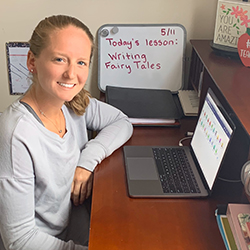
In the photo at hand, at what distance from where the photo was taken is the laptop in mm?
1048

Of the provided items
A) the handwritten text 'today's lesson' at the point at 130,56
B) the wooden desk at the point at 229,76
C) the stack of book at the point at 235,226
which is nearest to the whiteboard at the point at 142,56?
the handwritten text 'today's lesson' at the point at 130,56

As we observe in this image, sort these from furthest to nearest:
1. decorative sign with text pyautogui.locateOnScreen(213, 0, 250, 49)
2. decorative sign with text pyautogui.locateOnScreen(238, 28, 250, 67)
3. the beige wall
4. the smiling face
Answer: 1. the beige wall
2. decorative sign with text pyautogui.locateOnScreen(213, 0, 250, 49)
3. decorative sign with text pyautogui.locateOnScreen(238, 28, 250, 67)
4. the smiling face

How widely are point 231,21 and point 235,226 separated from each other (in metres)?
0.83

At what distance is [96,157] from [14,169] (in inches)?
12.8

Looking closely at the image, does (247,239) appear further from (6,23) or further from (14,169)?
(6,23)

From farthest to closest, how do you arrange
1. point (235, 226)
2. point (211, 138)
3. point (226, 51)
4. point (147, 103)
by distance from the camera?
point (147, 103)
point (226, 51)
point (211, 138)
point (235, 226)

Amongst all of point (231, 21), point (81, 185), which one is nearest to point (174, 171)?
point (81, 185)

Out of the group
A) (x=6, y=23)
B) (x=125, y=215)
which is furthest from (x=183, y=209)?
(x=6, y=23)

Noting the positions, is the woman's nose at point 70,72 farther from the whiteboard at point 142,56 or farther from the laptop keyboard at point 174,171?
the whiteboard at point 142,56

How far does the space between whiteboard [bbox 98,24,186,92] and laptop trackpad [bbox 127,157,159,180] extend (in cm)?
58

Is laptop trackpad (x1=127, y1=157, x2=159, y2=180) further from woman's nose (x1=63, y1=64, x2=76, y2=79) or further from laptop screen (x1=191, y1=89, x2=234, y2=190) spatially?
woman's nose (x1=63, y1=64, x2=76, y2=79)

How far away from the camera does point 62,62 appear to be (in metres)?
0.98

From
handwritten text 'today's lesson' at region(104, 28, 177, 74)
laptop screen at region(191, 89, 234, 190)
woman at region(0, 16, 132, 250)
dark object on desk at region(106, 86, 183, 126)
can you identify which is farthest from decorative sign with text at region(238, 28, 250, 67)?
woman at region(0, 16, 132, 250)

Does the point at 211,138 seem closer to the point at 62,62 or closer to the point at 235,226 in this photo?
the point at 235,226
